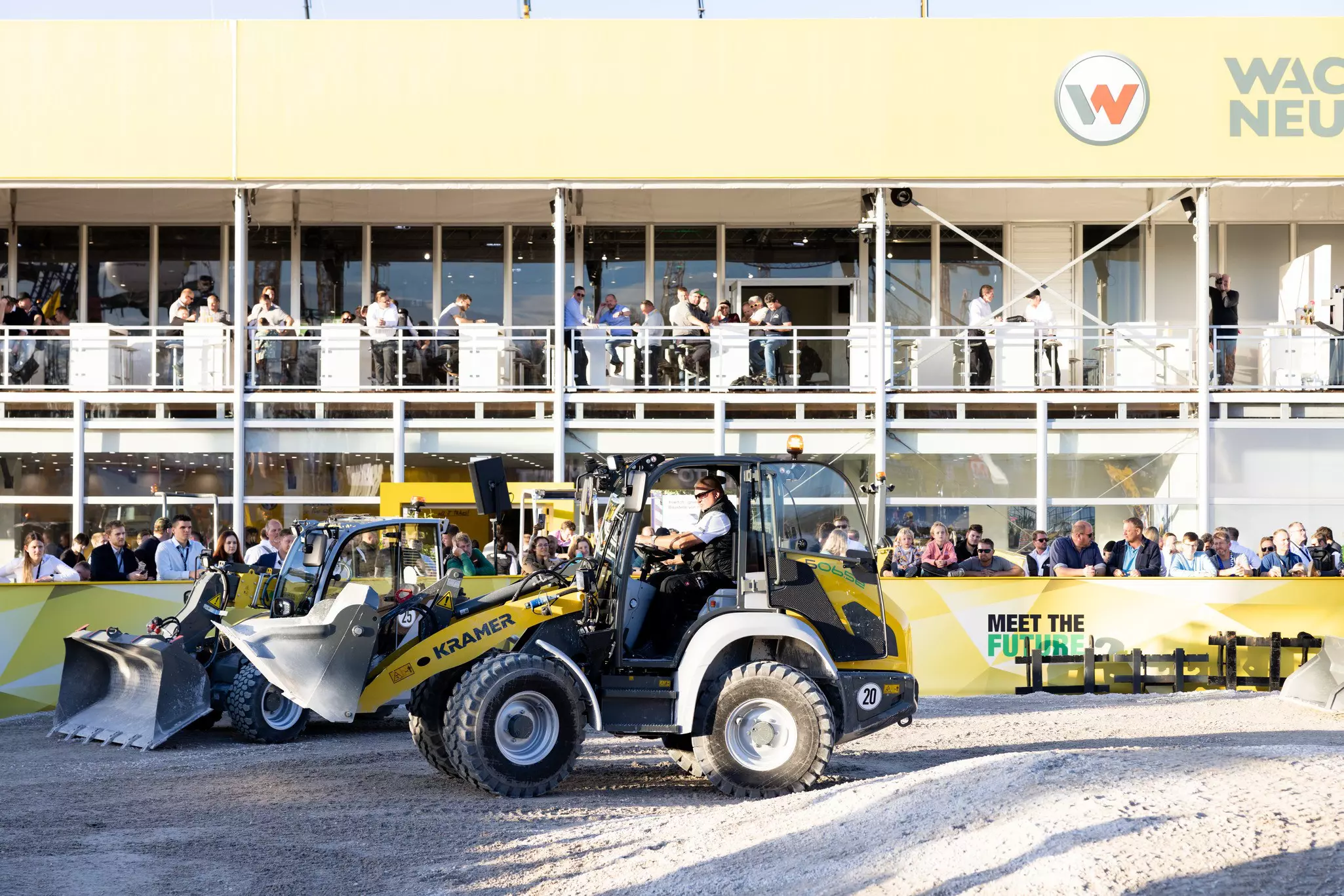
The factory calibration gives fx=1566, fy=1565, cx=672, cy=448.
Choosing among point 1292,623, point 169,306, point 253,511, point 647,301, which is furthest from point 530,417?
point 1292,623

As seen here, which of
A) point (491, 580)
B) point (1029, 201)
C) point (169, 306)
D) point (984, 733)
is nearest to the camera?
point (984, 733)

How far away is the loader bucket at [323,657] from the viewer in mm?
9953

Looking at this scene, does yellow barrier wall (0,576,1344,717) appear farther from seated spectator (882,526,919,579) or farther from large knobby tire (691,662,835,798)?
large knobby tire (691,662,835,798)

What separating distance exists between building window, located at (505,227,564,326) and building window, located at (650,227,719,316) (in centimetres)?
120

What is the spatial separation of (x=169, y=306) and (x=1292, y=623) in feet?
58.7

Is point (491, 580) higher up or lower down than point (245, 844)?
higher up

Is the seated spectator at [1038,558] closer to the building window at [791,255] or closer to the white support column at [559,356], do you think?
the white support column at [559,356]

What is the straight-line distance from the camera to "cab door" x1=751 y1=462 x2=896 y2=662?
10133 millimetres

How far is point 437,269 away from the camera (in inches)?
1000

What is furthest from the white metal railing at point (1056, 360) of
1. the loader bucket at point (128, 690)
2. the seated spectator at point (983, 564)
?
the loader bucket at point (128, 690)

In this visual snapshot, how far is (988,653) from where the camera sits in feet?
51.6

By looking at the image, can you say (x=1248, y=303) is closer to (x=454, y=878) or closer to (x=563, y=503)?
(x=563, y=503)

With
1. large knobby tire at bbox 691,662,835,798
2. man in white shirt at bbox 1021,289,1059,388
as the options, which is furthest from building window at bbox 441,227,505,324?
large knobby tire at bbox 691,662,835,798

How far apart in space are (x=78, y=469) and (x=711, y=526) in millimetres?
14786
